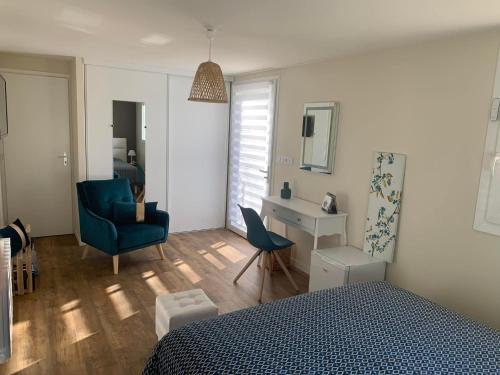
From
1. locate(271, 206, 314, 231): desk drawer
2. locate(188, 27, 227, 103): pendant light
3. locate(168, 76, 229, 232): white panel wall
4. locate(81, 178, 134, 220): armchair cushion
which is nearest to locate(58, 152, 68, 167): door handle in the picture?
locate(81, 178, 134, 220): armchair cushion

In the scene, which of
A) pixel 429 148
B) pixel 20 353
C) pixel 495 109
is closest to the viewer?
pixel 495 109

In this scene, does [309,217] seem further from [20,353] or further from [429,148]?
[20,353]

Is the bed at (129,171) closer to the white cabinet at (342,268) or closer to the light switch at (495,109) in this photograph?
the white cabinet at (342,268)

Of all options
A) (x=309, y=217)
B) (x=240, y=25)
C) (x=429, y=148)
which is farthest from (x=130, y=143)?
(x=429, y=148)

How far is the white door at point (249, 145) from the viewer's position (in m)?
4.65

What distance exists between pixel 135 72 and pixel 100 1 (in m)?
2.53

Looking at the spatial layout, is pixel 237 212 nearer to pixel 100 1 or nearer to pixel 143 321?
pixel 143 321

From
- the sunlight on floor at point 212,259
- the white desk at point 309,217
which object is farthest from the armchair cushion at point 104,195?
the white desk at point 309,217

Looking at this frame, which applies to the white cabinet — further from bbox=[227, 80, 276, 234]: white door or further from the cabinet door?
bbox=[227, 80, 276, 234]: white door

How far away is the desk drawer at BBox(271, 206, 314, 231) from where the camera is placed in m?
3.49

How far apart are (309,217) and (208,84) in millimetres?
1519

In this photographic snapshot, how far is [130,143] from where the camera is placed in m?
4.77

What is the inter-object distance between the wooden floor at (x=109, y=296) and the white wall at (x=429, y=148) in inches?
48.7

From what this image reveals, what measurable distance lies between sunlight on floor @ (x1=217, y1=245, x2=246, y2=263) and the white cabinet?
1.29 m
